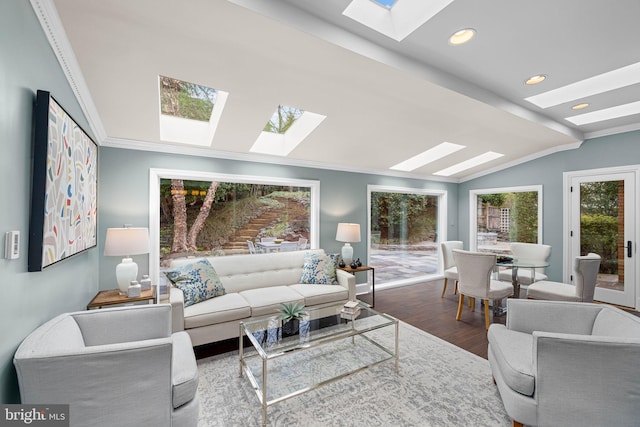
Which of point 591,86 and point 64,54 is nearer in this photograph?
point 64,54

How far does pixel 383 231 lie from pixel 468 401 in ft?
11.3

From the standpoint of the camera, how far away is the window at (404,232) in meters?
5.21

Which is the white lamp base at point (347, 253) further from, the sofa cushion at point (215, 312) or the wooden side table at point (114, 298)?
the wooden side table at point (114, 298)

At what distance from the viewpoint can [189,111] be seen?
3.13 m

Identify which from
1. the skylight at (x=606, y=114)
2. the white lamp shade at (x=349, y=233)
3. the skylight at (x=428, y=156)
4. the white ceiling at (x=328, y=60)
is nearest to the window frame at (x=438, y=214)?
the skylight at (x=428, y=156)

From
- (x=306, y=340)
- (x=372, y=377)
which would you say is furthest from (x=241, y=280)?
(x=372, y=377)

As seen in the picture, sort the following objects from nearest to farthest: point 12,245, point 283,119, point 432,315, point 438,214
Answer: point 12,245 < point 283,119 < point 432,315 < point 438,214

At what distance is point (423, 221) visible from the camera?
19.5ft

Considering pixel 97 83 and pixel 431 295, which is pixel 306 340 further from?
pixel 431 295

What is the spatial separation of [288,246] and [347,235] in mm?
972

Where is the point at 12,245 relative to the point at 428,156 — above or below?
below

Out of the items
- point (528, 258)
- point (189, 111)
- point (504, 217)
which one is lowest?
point (528, 258)

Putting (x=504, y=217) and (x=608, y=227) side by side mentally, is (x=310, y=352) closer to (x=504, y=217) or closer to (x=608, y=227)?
(x=608, y=227)

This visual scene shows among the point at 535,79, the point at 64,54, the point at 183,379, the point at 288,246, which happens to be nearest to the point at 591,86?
the point at 535,79
